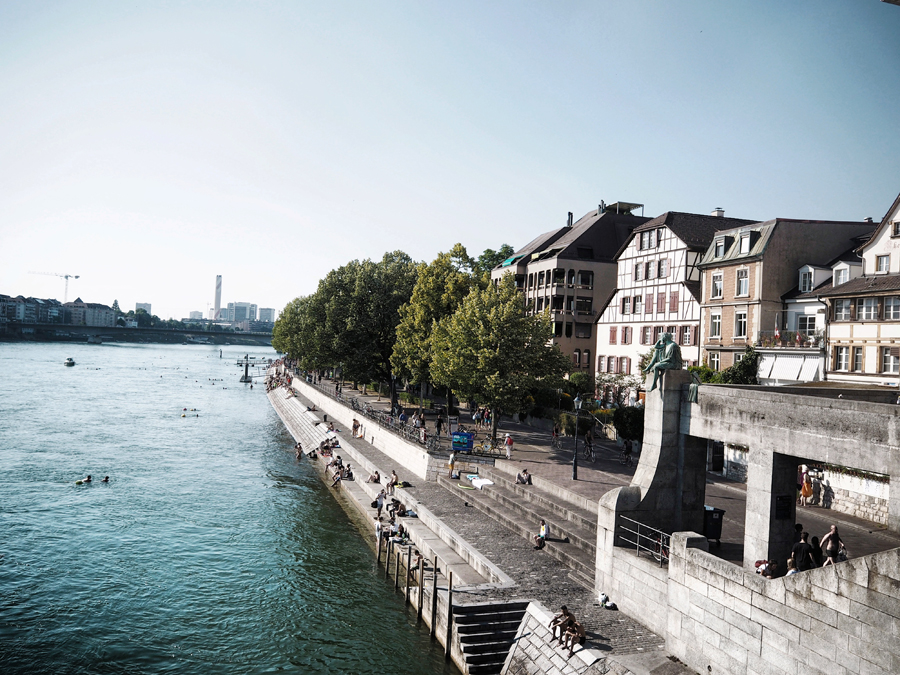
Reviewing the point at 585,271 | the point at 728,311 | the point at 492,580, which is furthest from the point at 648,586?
the point at 585,271

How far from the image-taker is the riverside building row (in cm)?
3209

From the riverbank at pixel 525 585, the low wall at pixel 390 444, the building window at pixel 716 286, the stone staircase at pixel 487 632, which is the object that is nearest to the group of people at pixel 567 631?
the riverbank at pixel 525 585

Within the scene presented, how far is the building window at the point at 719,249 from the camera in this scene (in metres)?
41.7

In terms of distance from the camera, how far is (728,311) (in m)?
40.8

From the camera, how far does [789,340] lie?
119ft

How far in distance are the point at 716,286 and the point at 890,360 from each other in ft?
41.8

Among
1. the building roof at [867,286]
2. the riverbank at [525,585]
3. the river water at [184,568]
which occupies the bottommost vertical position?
the river water at [184,568]

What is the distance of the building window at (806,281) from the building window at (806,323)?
5.76ft

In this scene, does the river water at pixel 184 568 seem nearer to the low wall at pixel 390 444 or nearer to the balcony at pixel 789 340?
the low wall at pixel 390 444

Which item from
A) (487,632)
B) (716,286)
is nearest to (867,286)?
(716,286)

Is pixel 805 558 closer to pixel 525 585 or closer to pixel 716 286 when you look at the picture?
pixel 525 585

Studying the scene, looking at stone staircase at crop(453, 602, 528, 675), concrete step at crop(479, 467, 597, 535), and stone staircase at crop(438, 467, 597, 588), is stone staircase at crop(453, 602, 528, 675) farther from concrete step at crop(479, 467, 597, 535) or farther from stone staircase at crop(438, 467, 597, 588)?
concrete step at crop(479, 467, 597, 535)

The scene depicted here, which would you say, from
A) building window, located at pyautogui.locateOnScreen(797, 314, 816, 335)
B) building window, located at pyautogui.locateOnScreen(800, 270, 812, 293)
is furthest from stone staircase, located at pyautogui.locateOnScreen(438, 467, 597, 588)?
building window, located at pyautogui.locateOnScreen(800, 270, 812, 293)

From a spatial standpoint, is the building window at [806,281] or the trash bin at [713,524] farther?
the building window at [806,281]
